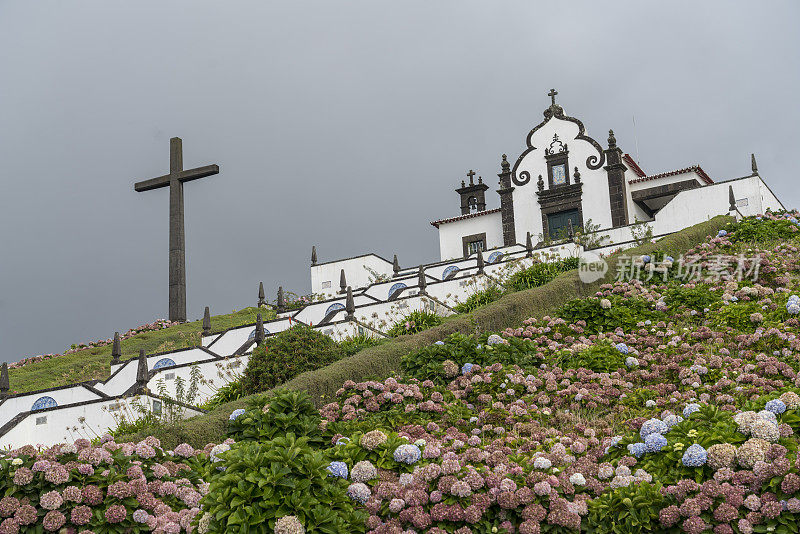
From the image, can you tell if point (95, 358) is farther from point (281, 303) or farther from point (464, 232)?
point (464, 232)

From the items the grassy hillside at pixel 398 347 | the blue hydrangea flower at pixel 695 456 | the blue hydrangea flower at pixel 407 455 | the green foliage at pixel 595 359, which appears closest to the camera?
the blue hydrangea flower at pixel 695 456

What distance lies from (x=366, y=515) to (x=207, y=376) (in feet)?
38.8

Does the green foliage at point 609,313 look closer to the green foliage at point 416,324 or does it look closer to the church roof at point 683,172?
the green foliage at point 416,324

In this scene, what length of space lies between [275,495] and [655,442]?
11.2 ft

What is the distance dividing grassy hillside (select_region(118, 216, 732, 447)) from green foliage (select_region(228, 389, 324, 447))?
6.38 ft

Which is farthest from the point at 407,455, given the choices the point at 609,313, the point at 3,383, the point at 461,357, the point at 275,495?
the point at 3,383

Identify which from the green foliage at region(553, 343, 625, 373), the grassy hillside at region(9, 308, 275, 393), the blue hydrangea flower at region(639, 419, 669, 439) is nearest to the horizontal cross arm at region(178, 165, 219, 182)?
the grassy hillside at region(9, 308, 275, 393)

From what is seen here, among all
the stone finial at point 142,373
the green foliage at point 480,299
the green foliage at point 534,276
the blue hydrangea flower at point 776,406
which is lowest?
the blue hydrangea flower at point 776,406

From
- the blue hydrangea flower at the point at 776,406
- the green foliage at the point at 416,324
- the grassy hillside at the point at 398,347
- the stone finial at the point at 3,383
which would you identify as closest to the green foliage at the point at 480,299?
the green foliage at the point at 416,324

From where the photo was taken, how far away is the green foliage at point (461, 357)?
11.0 meters

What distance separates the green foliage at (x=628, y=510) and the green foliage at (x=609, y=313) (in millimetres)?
7045

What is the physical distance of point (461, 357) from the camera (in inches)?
442

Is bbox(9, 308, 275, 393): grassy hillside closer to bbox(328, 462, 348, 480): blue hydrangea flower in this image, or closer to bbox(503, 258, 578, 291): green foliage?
bbox(503, 258, 578, 291): green foliage

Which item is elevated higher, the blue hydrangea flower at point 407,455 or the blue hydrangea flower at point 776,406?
the blue hydrangea flower at point 776,406
